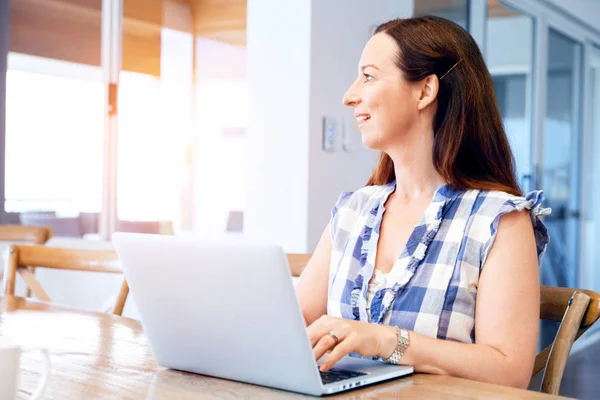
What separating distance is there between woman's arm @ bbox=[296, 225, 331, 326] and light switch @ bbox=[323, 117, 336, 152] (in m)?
1.17

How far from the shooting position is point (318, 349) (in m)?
1.01

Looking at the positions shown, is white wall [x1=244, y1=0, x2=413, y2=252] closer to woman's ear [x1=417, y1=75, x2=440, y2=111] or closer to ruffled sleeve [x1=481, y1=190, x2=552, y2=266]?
woman's ear [x1=417, y1=75, x2=440, y2=111]

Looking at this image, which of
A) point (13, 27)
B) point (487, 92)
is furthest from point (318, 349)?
point (13, 27)

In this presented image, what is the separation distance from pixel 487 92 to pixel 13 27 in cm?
283

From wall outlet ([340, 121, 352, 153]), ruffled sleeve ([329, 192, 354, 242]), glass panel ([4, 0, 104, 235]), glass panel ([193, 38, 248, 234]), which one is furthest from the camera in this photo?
glass panel ([4, 0, 104, 235])

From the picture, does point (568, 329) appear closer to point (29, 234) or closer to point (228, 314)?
point (228, 314)

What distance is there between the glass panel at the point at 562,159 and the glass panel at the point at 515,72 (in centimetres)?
27

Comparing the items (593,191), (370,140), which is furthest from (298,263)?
(593,191)

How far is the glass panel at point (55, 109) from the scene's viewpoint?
355 centimetres

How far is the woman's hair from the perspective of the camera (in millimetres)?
1416

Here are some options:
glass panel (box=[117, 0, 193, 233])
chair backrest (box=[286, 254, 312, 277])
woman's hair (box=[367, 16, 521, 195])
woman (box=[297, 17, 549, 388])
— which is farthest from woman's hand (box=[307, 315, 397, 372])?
glass panel (box=[117, 0, 193, 233])

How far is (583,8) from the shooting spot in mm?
5332

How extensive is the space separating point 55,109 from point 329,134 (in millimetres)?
1520

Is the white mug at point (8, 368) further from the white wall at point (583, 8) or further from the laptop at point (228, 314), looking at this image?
the white wall at point (583, 8)
